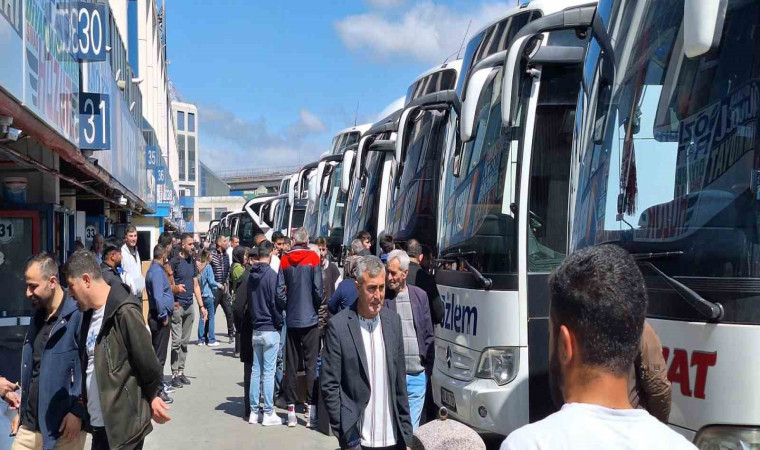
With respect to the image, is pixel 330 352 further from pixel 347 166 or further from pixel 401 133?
pixel 347 166

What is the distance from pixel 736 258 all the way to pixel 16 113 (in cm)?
488

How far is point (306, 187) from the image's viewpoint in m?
21.4

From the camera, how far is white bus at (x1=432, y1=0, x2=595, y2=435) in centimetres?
577

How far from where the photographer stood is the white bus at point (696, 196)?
128 inches

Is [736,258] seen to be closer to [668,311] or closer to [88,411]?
[668,311]

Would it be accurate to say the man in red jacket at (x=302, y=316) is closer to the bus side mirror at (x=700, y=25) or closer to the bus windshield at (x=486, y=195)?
the bus windshield at (x=486, y=195)

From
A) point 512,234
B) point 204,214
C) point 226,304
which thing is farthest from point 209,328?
point 204,214

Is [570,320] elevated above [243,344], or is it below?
above

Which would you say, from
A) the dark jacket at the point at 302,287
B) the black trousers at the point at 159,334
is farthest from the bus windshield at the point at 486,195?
the black trousers at the point at 159,334

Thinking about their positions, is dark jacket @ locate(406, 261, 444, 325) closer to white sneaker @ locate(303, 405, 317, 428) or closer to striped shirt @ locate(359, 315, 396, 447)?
striped shirt @ locate(359, 315, 396, 447)

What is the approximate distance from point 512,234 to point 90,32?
6184mm

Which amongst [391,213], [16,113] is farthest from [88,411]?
[391,213]

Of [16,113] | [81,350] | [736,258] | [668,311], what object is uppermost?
[16,113]

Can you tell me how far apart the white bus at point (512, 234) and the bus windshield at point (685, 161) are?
53.0 inches
